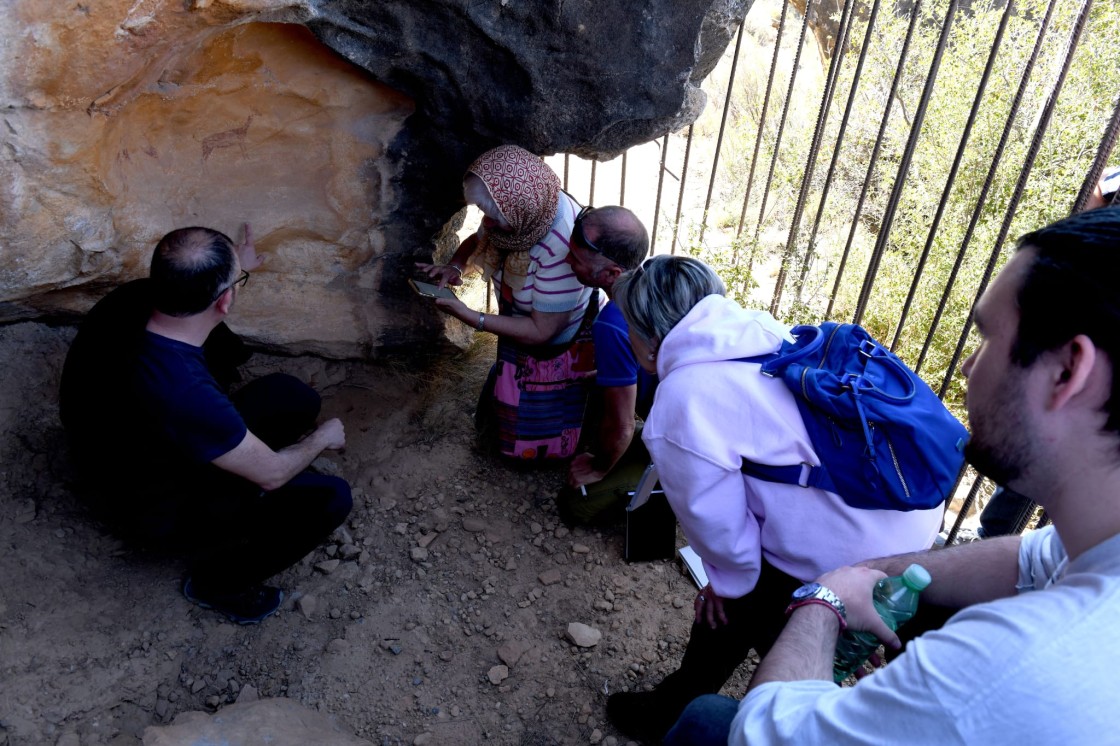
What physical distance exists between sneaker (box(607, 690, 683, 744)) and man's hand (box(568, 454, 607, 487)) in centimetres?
84

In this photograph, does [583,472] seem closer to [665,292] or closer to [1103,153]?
[665,292]

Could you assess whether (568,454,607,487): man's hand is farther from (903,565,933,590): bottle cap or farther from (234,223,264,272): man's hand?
(903,565,933,590): bottle cap

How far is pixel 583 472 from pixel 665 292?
1239 mm

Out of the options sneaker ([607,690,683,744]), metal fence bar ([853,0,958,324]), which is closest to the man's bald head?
metal fence bar ([853,0,958,324])

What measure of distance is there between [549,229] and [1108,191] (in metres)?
1.96

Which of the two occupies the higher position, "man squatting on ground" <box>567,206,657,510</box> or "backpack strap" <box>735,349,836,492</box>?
"backpack strap" <box>735,349,836,492</box>

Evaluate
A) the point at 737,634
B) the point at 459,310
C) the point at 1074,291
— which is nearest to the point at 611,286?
the point at 459,310

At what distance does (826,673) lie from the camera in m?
1.45

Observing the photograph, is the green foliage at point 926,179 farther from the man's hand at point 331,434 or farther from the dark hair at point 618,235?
the man's hand at point 331,434

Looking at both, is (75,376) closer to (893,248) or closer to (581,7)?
(581,7)

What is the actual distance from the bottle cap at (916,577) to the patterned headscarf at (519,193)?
1762 mm

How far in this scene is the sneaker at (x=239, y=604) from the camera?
2582 mm

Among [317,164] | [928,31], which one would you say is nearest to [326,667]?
[317,164]

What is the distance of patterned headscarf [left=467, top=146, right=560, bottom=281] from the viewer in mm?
2844
